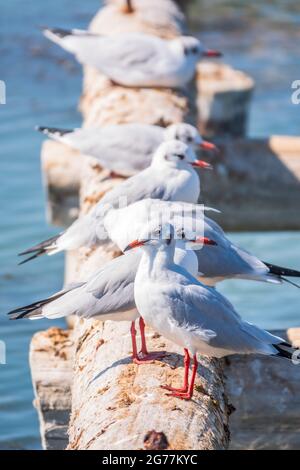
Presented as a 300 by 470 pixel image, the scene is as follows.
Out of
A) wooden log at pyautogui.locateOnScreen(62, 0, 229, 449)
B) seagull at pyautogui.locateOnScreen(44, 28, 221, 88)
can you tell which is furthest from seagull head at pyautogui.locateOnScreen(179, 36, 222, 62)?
wooden log at pyautogui.locateOnScreen(62, 0, 229, 449)

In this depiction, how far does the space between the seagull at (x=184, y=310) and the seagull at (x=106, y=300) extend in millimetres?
221

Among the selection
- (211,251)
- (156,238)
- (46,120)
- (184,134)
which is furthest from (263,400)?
(46,120)

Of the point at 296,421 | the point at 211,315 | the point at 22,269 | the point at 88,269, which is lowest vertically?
the point at 22,269

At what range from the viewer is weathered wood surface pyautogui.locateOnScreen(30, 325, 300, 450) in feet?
16.5

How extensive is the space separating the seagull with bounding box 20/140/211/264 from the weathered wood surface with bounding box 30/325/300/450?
456mm

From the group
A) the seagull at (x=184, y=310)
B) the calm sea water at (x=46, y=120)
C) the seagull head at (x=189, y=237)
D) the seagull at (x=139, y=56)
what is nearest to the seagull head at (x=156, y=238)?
the seagull at (x=184, y=310)

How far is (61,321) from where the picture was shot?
805 centimetres

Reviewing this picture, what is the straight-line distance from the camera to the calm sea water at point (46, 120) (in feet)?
24.7

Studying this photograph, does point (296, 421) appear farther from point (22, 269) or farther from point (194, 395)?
point (22, 269)

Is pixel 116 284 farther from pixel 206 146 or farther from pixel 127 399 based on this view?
pixel 206 146

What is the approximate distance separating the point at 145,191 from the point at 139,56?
2125mm

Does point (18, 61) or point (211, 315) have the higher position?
point (211, 315)

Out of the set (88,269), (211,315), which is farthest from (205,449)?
(88,269)

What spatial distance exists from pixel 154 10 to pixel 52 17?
19.4 feet
